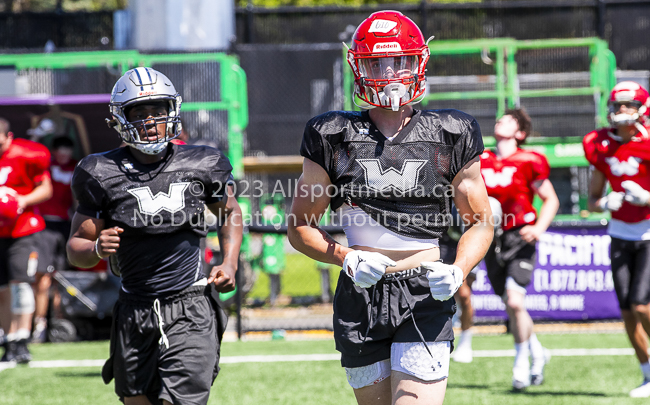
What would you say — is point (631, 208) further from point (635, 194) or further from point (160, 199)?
point (160, 199)

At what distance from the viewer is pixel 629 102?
5.73m

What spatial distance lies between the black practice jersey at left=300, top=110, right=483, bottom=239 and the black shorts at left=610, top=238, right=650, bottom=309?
125 inches

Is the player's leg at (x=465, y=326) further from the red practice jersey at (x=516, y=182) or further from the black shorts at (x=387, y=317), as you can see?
the black shorts at (x=387, y=317)

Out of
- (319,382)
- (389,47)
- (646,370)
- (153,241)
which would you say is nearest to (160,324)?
(153,241)

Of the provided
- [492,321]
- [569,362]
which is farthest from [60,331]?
[569,362]

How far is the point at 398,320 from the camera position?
3.03 m

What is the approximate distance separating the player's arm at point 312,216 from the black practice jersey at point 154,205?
0.70 meters

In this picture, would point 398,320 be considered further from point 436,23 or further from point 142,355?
point 436,23

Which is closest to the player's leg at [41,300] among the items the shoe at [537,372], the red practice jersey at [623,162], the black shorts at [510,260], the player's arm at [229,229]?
the black shorts at [510,260]

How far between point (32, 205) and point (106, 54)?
362cm

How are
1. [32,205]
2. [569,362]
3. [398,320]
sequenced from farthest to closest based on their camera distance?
[32,205], [569,362], [398,320]

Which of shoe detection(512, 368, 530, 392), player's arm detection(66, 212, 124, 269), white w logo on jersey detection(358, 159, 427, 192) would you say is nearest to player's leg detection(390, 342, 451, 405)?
white w logo on jersey detection(358, 159, 427, 192)

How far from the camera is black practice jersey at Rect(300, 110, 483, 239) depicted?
304 centimetres

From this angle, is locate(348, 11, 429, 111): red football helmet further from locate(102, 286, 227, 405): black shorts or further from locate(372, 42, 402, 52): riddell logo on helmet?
locate(102, 286, 227, 405): black shorts
